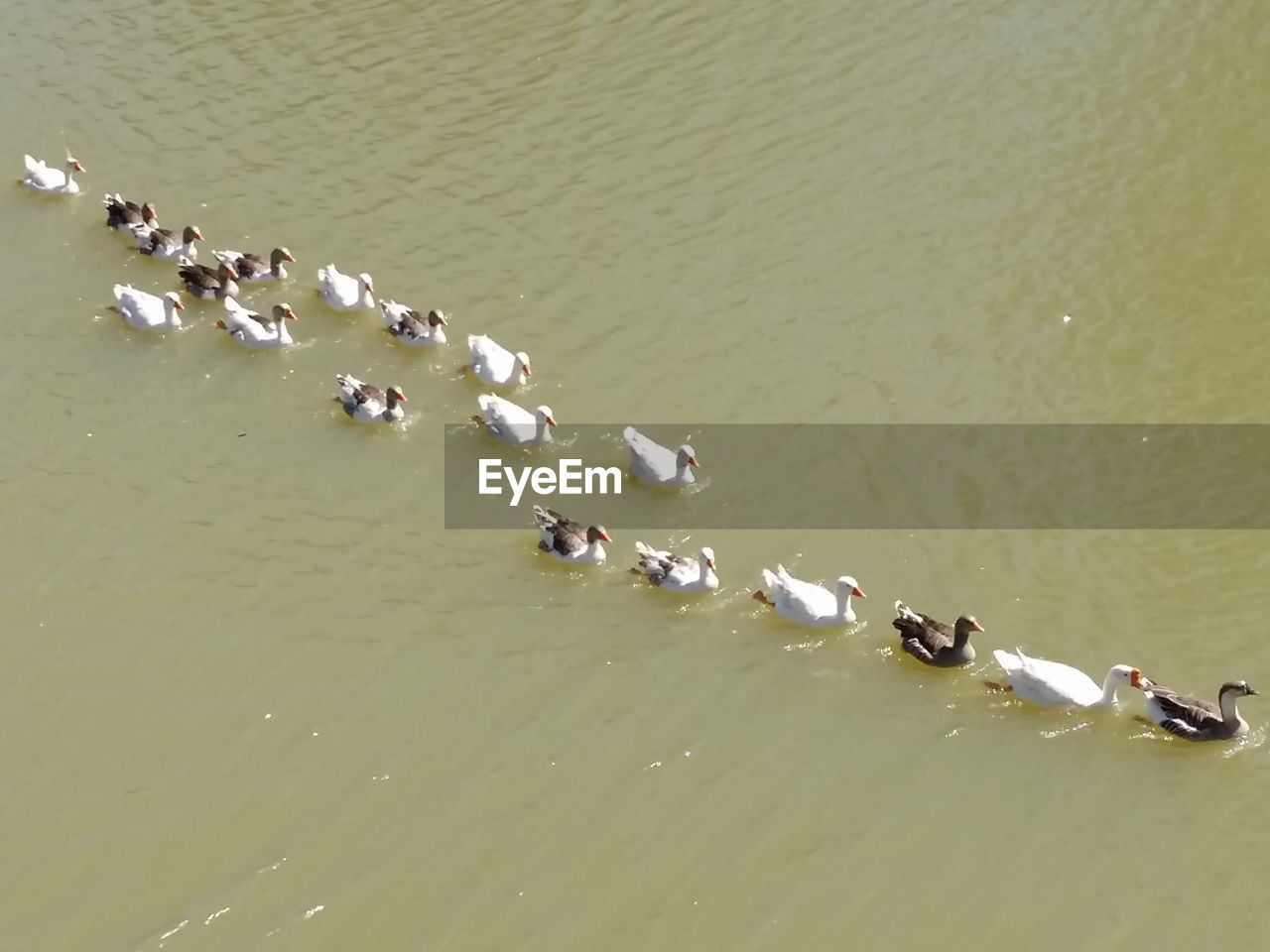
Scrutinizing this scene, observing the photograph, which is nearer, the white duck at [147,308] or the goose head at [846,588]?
the goose head at [846,588]

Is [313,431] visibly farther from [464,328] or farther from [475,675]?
[475,675]

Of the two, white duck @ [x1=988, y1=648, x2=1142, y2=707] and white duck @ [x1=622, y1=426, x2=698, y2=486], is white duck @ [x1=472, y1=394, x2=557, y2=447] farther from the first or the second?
white duck @ [x1=988, y1=648, x2=1142, y2=707]

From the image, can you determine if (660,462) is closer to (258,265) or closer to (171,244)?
(258,265)

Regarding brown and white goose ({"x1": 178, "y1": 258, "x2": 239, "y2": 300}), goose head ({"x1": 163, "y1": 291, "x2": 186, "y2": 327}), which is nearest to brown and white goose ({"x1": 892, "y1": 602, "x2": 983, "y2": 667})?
brown and white goose ({"x1": 178, "y1": 258, "x2": 239, "y2": 300})

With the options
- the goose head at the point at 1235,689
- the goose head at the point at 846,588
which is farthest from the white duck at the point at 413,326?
the goose head at the point at 1235,689

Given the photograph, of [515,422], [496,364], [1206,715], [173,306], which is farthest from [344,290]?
[1206,715]

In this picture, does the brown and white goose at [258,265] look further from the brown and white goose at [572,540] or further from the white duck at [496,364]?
the brown and white goose at [572,540]
